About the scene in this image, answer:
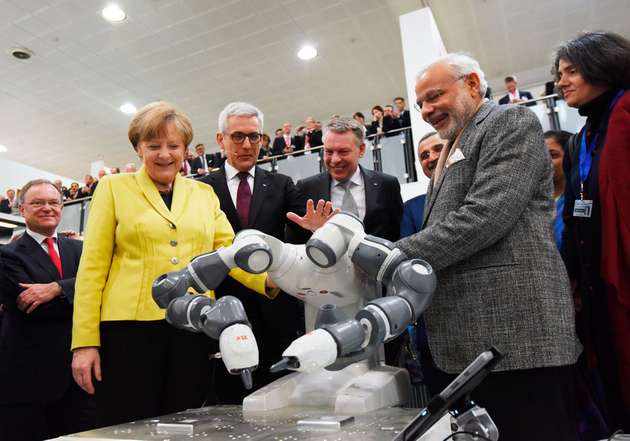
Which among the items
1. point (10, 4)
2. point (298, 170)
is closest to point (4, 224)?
point (10, 4)

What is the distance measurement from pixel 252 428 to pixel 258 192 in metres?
1.11

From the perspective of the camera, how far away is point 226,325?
3.37ft

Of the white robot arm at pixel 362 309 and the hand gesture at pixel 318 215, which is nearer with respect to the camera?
the white robot arm at pixel 362 309

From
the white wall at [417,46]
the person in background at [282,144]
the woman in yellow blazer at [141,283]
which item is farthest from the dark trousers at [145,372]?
the person in background at [282,144]

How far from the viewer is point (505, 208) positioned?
3.99ft

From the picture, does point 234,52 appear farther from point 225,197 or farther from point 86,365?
point 86,365

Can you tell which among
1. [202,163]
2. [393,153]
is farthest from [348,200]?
[202,163]

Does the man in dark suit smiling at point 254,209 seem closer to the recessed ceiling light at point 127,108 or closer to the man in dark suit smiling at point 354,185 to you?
the man in dark suit smiling at point 354,185

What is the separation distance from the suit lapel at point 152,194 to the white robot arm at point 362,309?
612 millimetres

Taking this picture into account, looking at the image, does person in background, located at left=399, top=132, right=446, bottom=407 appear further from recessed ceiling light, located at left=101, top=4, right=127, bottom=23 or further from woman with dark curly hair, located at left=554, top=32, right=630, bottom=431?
recessed ceiling light, located at left=101, top=4, right=127, bottom=23

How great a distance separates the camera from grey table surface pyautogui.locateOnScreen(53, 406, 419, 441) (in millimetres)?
907

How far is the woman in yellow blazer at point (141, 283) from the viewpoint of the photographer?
142 centimetres

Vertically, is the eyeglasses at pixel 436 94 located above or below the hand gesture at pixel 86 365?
above

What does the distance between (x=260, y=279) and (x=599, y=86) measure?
4.29ft
